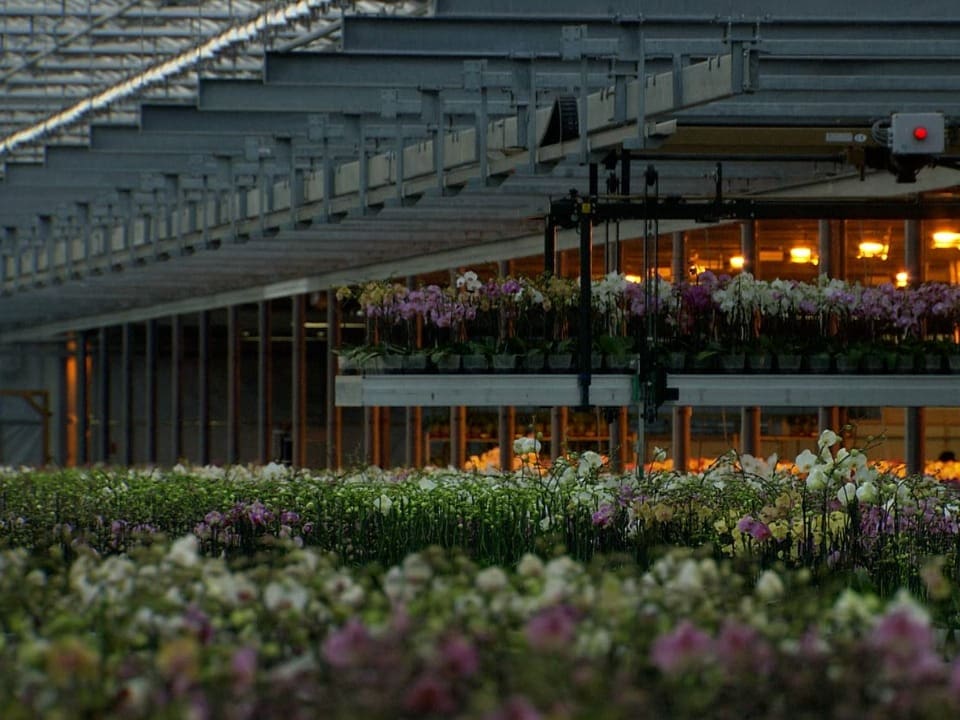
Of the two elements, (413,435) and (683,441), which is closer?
(683,441)

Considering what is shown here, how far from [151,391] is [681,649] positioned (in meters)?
37.5

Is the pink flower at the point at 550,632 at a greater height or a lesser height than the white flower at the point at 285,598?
greater

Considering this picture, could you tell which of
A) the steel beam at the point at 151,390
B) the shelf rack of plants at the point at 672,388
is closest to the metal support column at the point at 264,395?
the steel beam at the point at 151,390

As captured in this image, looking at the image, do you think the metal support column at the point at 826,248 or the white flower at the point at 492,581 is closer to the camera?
the white flower at the point at 492,581

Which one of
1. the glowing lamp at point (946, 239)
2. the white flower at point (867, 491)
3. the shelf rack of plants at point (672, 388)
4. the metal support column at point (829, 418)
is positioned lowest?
the metal support column at point (829, 418)

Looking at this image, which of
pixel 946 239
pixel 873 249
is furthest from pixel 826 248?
pixel 946 239

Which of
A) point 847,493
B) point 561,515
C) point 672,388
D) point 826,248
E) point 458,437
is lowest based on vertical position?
point 458,437

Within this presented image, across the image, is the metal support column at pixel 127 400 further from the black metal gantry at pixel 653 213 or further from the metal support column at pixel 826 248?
the black metal gantry at pixel 653 213

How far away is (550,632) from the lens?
5.03 meters

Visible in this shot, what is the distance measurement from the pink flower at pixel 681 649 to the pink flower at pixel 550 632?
216mm

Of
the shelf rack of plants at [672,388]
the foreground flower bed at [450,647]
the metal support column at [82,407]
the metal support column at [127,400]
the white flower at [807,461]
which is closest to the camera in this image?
the foreground flower bed at [450,647]

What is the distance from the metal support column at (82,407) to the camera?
46.7m

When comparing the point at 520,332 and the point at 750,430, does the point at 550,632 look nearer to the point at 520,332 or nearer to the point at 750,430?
the point at 520,332

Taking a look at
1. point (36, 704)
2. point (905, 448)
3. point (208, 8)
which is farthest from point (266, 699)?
point (208, 8)
